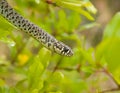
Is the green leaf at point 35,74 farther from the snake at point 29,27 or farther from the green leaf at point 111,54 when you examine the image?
the green leaf at point 111,54

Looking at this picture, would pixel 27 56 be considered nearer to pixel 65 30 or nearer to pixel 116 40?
pixel 65 30

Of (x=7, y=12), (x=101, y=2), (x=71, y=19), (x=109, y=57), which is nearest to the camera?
(x=7, y=12)

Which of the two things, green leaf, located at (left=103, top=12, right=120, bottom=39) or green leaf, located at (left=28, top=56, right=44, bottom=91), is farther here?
green leaf, located at (left=103, top=12, right=120, bottom=39)

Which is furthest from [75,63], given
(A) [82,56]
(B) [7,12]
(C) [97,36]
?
(C) [97,36]

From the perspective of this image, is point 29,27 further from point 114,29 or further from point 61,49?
point 114,29

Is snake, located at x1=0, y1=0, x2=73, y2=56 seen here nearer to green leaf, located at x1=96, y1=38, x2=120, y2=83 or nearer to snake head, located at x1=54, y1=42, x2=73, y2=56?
snake head, located at x1=54, y1=42, x2=73, y2=56

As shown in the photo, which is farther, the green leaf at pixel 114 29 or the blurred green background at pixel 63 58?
the green leaf at pixel 114 29

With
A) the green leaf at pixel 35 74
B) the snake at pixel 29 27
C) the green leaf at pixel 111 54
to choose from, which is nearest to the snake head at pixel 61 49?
the snake at pixel 29 27

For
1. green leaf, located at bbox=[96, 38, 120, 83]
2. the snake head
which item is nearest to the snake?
the snake head

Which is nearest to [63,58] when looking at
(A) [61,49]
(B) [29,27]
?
(A) [61,49]
